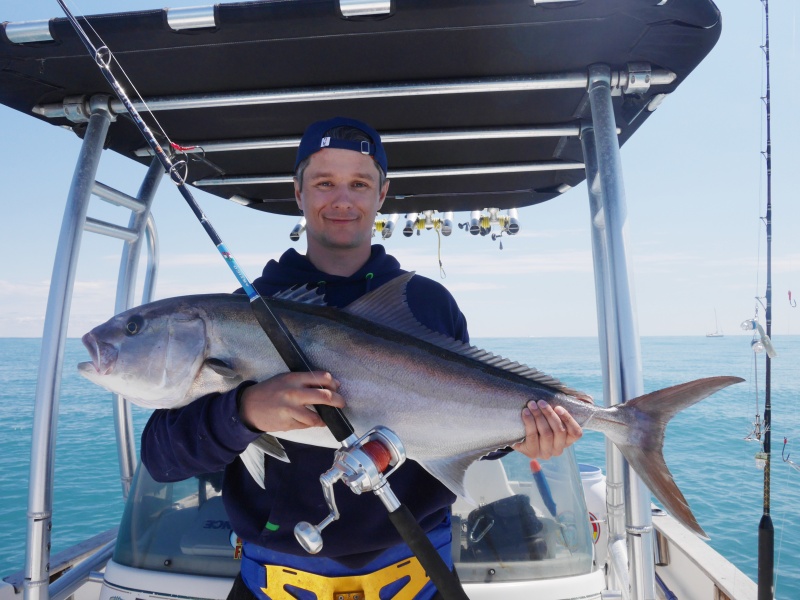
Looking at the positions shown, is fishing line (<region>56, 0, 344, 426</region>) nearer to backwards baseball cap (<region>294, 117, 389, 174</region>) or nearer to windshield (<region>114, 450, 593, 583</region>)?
backwards baseball cap (<region>294, 117, 389, 174</region>)

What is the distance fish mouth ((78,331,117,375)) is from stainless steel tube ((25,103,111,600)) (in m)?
0.89

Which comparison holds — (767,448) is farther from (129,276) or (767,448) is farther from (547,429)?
(129,276)

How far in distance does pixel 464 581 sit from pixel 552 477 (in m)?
0.72

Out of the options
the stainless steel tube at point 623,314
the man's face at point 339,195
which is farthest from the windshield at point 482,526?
the man's face at point 339,195

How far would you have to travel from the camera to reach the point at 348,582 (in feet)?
6.20

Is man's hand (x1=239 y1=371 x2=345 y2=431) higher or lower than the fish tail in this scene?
higher

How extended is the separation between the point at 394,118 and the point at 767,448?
9.89ft

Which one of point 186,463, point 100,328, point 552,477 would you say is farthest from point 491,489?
point 100,328

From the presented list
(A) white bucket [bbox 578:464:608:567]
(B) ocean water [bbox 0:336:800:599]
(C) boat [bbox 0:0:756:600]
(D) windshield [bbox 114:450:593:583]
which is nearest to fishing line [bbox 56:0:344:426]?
(C) boat [bbox 0:0:756:600]

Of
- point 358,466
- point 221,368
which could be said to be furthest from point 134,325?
point 358,466

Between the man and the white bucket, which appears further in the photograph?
the white bucket

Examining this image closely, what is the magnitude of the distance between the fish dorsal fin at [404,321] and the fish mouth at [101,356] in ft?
2.54

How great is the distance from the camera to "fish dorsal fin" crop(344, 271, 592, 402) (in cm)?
188

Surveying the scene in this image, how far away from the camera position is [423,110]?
9.87 feet
